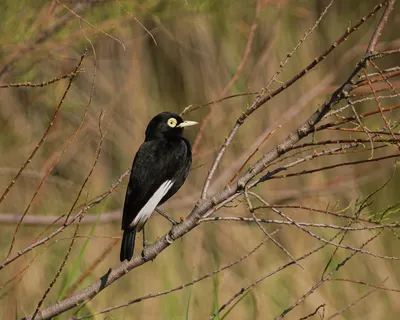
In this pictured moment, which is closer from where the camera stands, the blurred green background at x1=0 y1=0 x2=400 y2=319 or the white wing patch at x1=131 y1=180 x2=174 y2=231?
the white wing patch at x1=131 y1=180 x2=174 y2=231

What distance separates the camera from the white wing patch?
290 cm

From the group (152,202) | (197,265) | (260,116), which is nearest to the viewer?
(152,202)

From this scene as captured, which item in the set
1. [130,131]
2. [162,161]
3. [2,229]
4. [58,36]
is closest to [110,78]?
[130,131]

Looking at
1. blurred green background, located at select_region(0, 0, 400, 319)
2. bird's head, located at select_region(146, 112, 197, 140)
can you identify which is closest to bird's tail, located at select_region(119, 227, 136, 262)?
bird's head, located at select_region(146, 112, 197, 140)

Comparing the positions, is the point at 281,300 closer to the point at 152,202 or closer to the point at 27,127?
the point at 152,202

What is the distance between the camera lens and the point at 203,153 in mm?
4305

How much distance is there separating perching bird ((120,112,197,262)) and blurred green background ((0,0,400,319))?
1.02 meters

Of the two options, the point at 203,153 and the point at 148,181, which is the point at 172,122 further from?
the point at 203,153

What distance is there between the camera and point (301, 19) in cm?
506

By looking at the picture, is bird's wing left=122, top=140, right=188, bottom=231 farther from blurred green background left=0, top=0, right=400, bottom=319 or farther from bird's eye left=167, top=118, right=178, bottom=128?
blurred green background left=0, top=0, right=400, bottom=319

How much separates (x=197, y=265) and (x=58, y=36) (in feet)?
5.25

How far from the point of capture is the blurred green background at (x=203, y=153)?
430cm

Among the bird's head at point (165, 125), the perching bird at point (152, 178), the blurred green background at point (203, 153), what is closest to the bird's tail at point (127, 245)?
the perching bird at point (152, 178)

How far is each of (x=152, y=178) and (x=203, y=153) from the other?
4.25 feet
